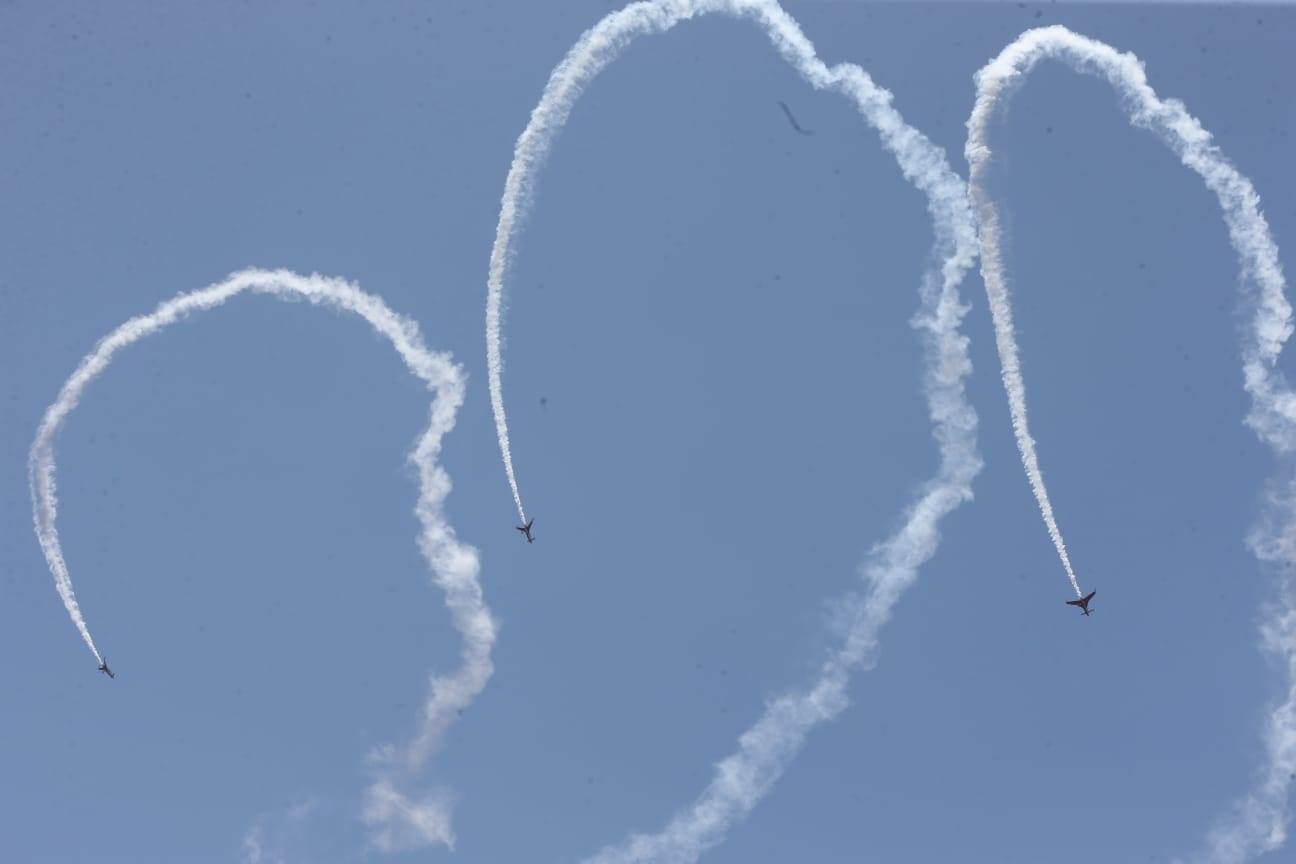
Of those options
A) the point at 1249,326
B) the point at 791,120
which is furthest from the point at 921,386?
the point at 1249,326

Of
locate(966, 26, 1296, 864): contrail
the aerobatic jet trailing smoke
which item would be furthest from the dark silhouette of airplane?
locate(966, 26, 1296, 864): contrail

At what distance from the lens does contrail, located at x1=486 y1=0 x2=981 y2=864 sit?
7207mm

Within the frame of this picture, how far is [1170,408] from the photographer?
7285 mm

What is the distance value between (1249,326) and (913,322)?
2.87 meters

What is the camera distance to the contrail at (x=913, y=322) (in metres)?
7.21

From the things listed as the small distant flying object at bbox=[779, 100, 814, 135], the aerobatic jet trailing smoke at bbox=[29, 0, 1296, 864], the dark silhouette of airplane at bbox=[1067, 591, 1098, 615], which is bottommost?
the dark silhouette of airplane at bbox=[1067, 591, 1098, 615]

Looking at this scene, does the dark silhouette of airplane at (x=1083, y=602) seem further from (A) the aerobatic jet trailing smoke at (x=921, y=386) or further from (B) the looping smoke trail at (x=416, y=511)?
(B) the looping smoke trail at (x=416, y=511)

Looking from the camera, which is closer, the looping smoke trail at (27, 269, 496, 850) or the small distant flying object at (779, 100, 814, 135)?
the small distant flying object at (779, 100, 814, 135)

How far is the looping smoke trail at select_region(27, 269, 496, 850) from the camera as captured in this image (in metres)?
7.35

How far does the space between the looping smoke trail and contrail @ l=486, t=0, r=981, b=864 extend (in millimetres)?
645

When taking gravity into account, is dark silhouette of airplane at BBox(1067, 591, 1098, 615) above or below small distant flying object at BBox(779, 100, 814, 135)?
below

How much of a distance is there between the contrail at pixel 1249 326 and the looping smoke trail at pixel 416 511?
483cm

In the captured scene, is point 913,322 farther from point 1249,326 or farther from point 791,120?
point 1249,326

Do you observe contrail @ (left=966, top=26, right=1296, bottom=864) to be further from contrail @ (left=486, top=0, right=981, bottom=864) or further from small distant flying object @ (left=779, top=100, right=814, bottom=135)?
Result: small distant flying object @ (left=779, top=100, right=814, bottom=135)
